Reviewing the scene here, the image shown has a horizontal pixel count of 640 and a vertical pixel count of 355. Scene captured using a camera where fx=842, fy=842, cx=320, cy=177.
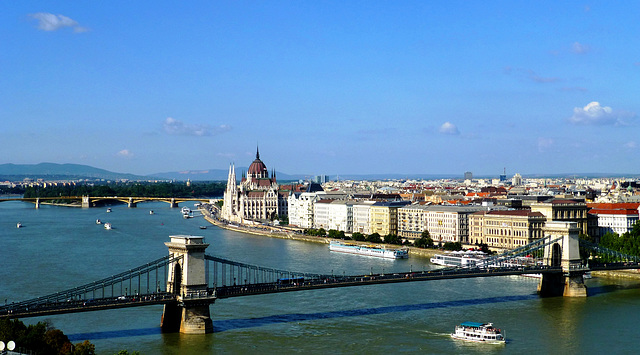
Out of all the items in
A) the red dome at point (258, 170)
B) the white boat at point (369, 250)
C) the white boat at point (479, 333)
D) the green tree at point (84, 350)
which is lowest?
the white boat at point (479, 333)

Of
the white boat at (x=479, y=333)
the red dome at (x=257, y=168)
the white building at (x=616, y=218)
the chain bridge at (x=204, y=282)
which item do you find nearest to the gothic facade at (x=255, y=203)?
the red dome at (x=257, y=168)

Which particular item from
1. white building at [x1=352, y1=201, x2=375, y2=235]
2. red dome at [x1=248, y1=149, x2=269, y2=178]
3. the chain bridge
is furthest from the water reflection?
red dome at [x1=248, y1=149, x2=269, y2=178]

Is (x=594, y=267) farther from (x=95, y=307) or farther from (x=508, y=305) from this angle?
(x=95, y=307)

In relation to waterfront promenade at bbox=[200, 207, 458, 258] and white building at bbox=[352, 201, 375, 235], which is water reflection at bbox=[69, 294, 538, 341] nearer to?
waterfront promenade at bbox=[200, 207, 458, 258]

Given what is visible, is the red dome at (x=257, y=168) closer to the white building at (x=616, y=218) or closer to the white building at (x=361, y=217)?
the white building at (x=361, y=217)

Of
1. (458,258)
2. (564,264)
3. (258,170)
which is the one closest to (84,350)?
(564,264)

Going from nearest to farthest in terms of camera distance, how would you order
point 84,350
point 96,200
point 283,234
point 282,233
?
point 84,350 < point 283,234 < point 282,233 < point 96,200

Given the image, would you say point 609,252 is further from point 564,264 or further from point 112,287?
point 112,287

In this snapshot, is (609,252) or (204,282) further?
(609,252)
